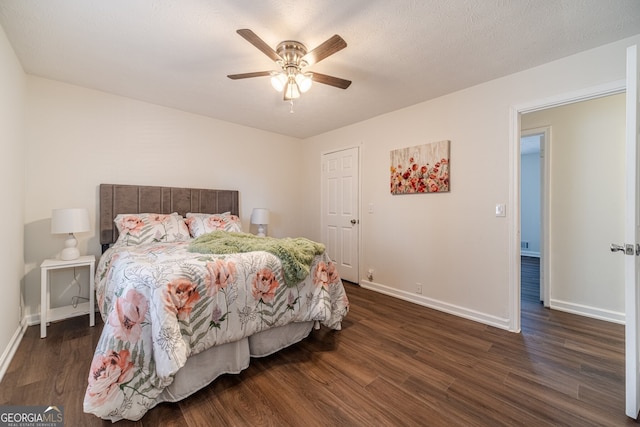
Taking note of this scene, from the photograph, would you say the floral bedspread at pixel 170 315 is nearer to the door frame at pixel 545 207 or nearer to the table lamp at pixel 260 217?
the table lamp at pixel 260 217

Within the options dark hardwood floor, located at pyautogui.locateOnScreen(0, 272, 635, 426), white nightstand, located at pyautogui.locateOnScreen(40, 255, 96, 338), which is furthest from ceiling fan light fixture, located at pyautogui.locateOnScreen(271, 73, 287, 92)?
white nightstand, located at pyautogui.locateOnScreen(40, 255, 96, 338)

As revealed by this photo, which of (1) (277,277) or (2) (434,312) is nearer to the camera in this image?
(1) (277,277)

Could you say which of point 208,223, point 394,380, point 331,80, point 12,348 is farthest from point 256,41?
point 12,348

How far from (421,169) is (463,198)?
574 millimetres

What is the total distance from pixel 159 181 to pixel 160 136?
1.83ft

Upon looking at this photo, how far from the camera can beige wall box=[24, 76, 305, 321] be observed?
8.24 ft

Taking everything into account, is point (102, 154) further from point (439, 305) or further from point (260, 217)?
point (439, 305)

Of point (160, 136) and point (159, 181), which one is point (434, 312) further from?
point (160, 136)

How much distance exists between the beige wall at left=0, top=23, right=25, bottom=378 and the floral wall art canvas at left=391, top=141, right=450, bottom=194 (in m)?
3.49

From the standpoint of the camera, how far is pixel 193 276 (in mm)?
1542

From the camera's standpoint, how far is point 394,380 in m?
1.71

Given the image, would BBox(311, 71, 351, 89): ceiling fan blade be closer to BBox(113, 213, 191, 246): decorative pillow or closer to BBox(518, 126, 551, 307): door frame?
BBox(113, 213, 191, 246): decorative pillow

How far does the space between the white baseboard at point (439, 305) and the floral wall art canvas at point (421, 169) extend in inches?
49.8

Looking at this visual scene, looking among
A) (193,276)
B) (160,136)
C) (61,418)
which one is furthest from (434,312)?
(160,136)
